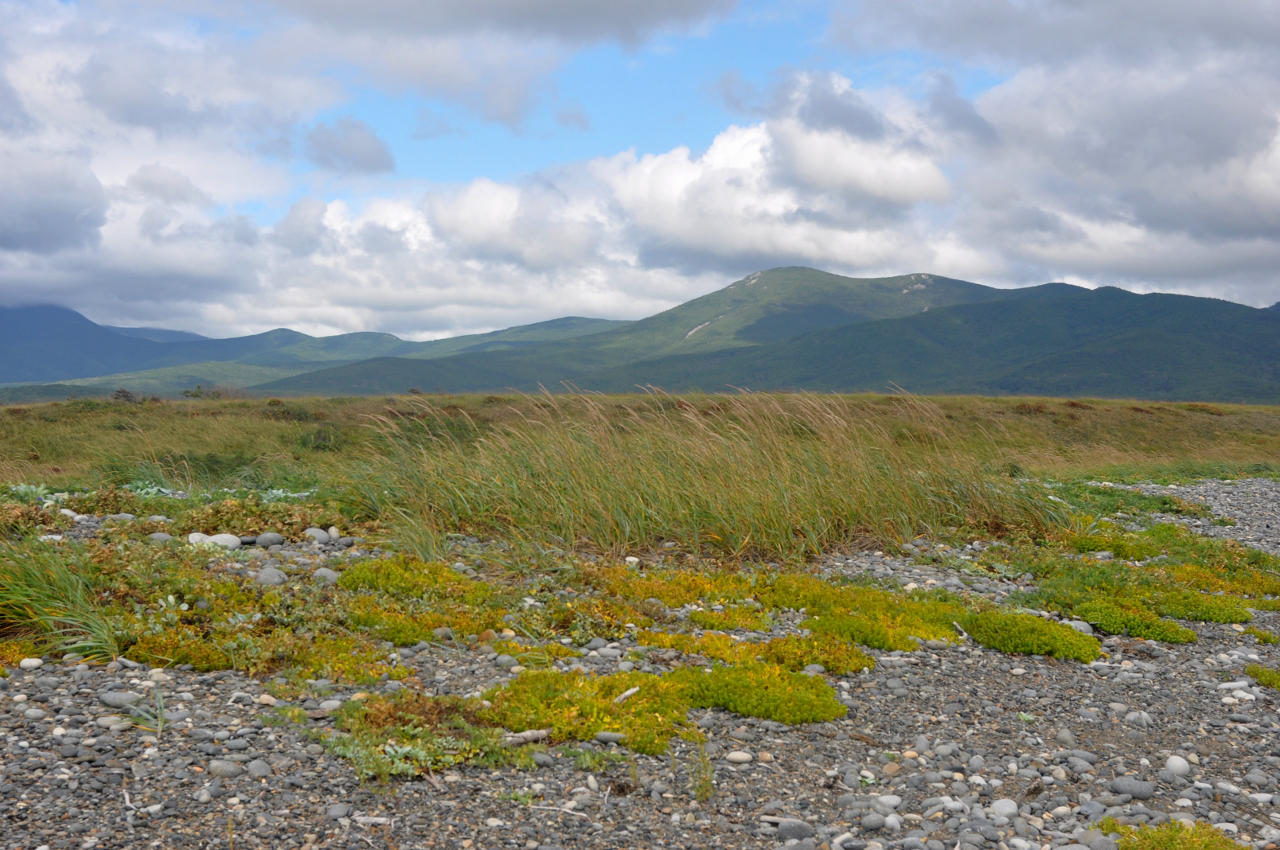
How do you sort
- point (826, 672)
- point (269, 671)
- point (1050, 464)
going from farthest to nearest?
point (1050, 464) < point (826, 672) < point (269, 671)

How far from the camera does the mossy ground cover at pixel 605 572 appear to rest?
19.3 feet

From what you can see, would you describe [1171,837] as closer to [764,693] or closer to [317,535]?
[764,693]

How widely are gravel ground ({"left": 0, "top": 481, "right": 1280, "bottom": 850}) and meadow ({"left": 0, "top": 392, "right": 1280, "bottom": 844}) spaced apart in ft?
0.83

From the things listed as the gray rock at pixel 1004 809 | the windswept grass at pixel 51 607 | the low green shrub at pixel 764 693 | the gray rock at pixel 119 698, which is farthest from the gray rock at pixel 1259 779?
the windswept grass at pixel 51 607

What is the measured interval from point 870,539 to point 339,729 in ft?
26.5

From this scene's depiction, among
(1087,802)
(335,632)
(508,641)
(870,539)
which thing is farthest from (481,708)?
(870,539)

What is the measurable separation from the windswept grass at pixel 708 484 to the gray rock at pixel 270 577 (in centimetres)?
167

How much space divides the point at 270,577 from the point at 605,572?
3393 millimetres

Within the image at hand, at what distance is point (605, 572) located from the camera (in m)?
8.86

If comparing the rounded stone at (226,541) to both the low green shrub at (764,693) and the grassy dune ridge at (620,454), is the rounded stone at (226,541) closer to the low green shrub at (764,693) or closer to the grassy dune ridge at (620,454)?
the grassy dune ridge at (620,454)

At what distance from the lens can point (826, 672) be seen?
6664 mm

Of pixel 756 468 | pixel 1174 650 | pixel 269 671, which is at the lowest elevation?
pixel 1174 650

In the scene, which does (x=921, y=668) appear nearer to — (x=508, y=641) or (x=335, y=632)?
(x=508, y=641)

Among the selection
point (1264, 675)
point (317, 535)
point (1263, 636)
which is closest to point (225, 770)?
point (317, 535)
